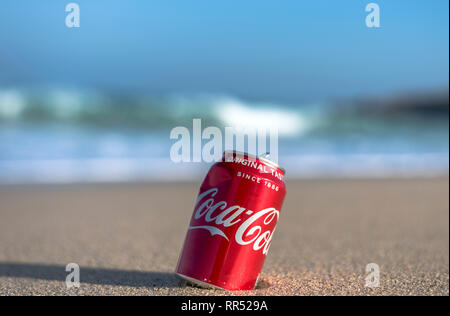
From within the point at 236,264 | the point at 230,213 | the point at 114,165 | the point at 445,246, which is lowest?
the point at 114,165

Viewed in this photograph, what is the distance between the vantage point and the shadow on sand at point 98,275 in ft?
7.11

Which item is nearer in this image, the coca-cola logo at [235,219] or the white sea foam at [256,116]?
the coca-cola logo at [235,219]

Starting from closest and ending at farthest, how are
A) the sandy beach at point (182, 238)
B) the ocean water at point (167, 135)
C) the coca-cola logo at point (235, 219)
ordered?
the coca-cola logo at point (235, 219)
the sandy beach at point (182, 238)
the ocean water at point (167, 135)

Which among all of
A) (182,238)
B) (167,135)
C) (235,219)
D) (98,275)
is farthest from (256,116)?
(235,219)

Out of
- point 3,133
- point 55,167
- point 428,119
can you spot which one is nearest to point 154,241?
point 55,167

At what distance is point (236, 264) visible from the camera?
1.91 metres

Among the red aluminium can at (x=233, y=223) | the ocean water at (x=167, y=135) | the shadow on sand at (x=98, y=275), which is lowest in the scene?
the ocean water at (x=167, y=135)

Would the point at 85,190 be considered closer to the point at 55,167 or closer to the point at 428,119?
the point at 55,167

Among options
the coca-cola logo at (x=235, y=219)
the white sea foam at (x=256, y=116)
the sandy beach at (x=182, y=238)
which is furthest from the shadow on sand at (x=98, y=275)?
the white sea foam at (x=256, y=116)

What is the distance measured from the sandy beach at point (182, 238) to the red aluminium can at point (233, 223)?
88mm

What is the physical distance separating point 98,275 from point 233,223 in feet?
2.74

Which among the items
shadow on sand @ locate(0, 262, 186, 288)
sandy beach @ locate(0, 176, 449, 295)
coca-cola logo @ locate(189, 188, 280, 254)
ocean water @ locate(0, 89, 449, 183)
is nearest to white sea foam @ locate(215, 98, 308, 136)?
ocean water @ locate(0, 89, 449, 183)

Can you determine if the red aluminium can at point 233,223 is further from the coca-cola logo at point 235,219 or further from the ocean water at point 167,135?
the ocean water at point 167,135
